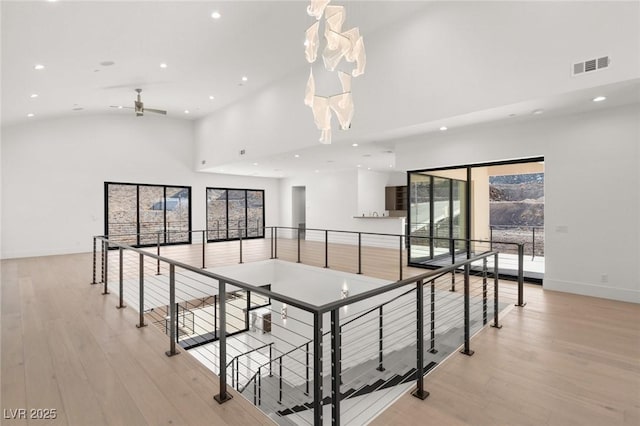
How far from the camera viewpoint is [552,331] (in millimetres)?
3426

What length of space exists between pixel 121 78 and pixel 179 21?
2.55 meters

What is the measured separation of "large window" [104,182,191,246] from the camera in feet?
31.3

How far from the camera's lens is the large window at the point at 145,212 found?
9539 millimetres

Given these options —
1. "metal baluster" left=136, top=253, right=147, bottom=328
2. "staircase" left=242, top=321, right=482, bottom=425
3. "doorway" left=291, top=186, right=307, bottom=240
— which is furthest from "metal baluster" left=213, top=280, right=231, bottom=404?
"doorway" left=291, top=186, right=307, bottom=240

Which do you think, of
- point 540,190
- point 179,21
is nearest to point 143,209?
point 179,21

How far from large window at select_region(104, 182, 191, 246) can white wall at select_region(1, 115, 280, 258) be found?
0.89 ft

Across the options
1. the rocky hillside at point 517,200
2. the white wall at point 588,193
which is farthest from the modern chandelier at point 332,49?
the rocky hillside at point 517,200

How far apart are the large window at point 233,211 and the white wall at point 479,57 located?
616cm

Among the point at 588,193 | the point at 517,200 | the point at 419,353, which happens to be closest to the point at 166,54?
the point at 419,353

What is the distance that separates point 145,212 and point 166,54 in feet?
19.6

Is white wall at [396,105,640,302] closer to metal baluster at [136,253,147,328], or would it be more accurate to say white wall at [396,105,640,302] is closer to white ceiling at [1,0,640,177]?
white ceiling at [1,0,640,177]

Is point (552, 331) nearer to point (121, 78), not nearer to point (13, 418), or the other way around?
point (13, 418)

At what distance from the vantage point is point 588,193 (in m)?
4.64

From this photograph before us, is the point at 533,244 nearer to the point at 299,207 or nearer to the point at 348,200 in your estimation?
the point at 348,200
